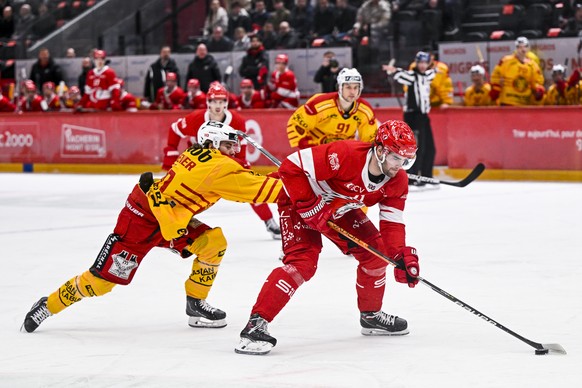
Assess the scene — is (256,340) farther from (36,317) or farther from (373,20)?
(373,20)

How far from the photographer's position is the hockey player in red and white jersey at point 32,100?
1892 centimetres

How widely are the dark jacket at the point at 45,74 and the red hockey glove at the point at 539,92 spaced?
29.3 ft

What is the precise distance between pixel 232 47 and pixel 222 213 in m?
6.75

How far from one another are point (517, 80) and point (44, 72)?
351 inches

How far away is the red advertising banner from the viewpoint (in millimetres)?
14633

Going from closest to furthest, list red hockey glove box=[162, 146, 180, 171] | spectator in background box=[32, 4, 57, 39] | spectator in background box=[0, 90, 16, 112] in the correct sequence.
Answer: red hockey glove box=[162, 146, 180, 171] → spectator in background box=[0, 90, 16, 112] → spectator in background box=[32, 4, 57, 39]

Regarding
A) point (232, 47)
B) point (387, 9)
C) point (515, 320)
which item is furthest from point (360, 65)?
point (515, 320)

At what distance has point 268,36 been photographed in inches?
A: 699

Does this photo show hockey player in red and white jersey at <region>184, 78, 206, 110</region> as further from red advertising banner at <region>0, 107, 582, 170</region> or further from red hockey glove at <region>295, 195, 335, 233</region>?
red hockey glove at <region>295, 195, 335, 233</region>

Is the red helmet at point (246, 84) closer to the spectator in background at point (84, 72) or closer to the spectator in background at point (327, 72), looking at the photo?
the spectator in background at point (327, 72)

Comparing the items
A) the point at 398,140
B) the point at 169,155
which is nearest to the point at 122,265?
the point at 398,140

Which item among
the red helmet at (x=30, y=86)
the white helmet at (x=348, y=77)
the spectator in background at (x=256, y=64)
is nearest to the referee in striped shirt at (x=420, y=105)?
the spectator in background at (x=256, y=64)

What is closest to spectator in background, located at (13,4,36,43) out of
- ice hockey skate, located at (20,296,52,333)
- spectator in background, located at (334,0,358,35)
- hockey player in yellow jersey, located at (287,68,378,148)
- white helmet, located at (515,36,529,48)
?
spectator in background, located at (334,0,358,35)

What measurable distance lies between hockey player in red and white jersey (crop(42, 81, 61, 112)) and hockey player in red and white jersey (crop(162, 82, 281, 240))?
939 cm
